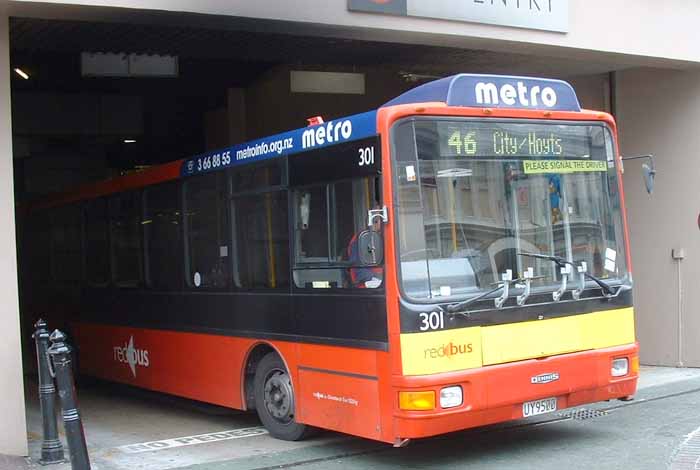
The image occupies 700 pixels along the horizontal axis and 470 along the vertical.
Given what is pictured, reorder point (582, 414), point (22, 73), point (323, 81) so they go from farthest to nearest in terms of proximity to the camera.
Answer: point (22, 73)
point (323, 81)
point (582, 414)

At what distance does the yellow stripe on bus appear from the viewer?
6.80m

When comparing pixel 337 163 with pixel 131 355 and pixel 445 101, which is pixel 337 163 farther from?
pixel 131 355

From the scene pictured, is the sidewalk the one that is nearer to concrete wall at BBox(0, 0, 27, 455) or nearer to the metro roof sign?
concrete wall at BBox(0, 0, 27, 455)

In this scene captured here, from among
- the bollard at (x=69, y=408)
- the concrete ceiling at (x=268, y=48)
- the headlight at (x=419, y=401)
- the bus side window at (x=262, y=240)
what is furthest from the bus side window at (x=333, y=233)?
the concrete ceiling at (x=268, y=48)

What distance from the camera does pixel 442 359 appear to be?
6.86 m

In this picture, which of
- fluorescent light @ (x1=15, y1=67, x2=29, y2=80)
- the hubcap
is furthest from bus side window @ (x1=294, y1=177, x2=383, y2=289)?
fluorescent light @ (x1=15, y1=67, x2=29, y2=80)

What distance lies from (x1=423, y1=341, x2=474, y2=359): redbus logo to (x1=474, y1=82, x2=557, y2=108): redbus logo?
2005 millimetres

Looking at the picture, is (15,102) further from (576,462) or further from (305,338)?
(576,462)

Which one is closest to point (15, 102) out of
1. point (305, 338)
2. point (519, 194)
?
point (305, 338)

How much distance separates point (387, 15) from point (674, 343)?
665cm

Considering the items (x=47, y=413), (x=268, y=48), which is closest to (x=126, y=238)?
(x=268, y=48)

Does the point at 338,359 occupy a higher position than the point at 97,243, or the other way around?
the point at 97,243

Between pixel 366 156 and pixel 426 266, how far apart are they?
1.01 metres

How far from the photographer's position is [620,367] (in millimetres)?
7895
